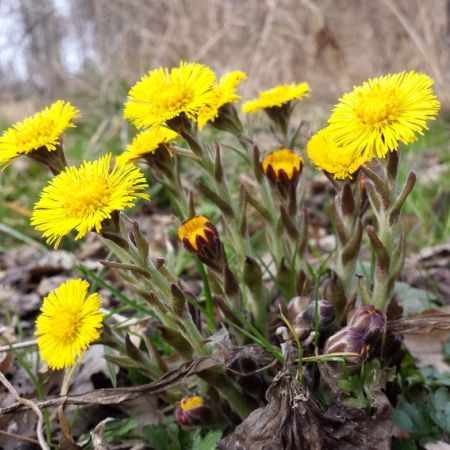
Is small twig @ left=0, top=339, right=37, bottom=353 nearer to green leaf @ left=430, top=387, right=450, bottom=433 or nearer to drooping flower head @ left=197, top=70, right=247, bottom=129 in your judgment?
drooping flower head @ left=197, top=70, right=247, bottom=129

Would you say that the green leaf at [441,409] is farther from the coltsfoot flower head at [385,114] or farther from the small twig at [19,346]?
the small twig at [19,346]

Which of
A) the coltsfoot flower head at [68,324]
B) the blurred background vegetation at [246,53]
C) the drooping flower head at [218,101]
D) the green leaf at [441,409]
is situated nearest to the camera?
the coltsfoot flower head at [68,324]

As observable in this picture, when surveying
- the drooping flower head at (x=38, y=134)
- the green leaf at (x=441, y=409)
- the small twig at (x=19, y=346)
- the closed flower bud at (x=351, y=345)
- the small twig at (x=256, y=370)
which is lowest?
the green leaf at (x=441, y=409)

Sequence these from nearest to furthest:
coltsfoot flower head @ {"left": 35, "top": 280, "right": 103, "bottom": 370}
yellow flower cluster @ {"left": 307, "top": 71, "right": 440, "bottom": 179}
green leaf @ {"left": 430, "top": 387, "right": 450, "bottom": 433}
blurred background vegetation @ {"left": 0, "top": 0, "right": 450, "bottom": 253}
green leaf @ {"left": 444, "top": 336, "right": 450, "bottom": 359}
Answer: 1. yellow flower cluster @ {"left": 307, "top": 71, "right": 440, "bottom": 179}
2. coltsfoot flower head @ {"left": 35, "top": 280, "right": 103, "bottom": 370}
3. green leaf @ {"left": 430, "top": 387, "right": 450, "bottom": 433}
4. green leaf @ {"left": 444, "top": 336, "right": 450, "bottom": 359}
5. blurred background vegetation @ {"left": 0, "top": 0, "right": 450, "bottom": 253}

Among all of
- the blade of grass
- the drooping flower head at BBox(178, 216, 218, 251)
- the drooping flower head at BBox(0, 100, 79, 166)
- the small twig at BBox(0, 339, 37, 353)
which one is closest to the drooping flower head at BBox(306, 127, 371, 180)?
the drooping flower head at BBox(178, 216, 218, 251)

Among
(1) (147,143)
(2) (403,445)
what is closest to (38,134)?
(1) (147,143)

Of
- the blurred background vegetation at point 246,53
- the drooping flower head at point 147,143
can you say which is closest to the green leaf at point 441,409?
the drooping flower head at point 147,143

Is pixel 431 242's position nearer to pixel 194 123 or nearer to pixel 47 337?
pixel 194 123

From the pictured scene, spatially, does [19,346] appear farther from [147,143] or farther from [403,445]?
[403,445]
